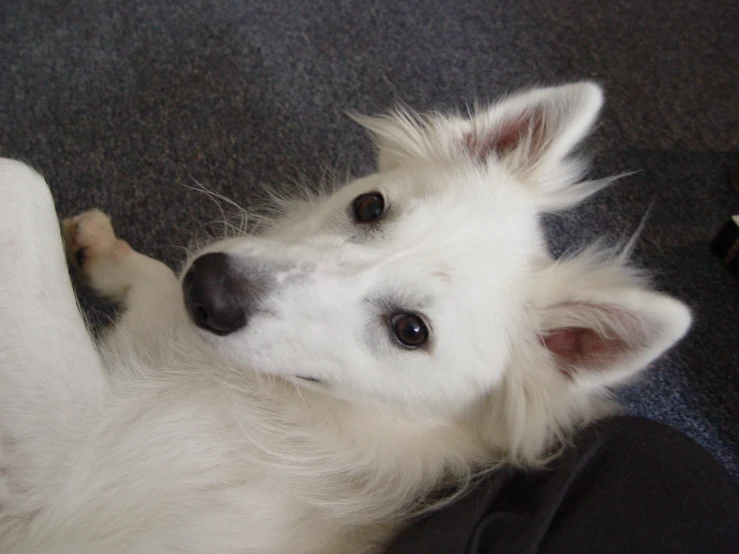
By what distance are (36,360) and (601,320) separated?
4.01 ft

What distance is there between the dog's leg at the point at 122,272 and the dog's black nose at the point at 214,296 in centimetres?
34

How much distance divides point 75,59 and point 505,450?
6.79 ft

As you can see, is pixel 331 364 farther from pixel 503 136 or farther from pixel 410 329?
pixel 503 136

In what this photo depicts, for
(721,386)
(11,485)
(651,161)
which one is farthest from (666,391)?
(11,485)

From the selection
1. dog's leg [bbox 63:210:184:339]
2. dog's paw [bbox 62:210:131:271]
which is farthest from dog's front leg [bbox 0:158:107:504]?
dog's paw [bbox 62:210:131:271]

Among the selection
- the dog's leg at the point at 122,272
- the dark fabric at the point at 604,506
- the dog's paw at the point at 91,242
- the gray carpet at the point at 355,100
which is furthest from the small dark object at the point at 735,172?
the dog's paw at the point at 91,242

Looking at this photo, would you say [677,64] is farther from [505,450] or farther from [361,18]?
[505,450]

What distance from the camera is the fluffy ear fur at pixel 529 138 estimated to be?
1.33 metres

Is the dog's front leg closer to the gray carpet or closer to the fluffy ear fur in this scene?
the gray carpet

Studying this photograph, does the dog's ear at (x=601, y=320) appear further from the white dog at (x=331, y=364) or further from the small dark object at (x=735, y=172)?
the small dark object at (x=735, y=172)

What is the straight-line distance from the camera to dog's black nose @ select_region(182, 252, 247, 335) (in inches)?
45.3

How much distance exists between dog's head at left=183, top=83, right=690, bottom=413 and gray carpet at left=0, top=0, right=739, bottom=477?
35.6 inches

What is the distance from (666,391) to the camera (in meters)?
2.12

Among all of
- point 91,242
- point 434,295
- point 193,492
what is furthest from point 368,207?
point 91,242
